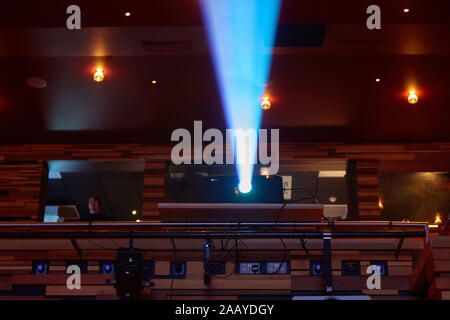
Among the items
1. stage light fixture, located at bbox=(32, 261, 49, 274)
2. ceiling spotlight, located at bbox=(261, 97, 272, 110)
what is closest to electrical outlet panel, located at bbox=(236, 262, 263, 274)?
stage light fixture, located at bbox=(32, 261, 49, 274)

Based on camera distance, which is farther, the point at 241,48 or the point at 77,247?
the point at 241,48

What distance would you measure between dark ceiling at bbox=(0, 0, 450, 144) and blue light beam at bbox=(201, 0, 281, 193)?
0.33 ft

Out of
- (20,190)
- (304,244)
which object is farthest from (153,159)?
(304,244)

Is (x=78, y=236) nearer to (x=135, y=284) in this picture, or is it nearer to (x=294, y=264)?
(x=135, y=284)

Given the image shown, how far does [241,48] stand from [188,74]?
2.52 ft

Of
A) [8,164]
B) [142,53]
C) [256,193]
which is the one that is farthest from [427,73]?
[8,164]

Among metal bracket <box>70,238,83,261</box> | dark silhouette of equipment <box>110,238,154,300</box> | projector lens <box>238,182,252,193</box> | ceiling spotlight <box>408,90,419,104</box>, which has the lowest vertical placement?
dark silhouette of equipment <box>110,238,154,300</box>

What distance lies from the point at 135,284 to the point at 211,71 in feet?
10.3

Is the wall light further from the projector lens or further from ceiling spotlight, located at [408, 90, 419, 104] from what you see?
the projector lens

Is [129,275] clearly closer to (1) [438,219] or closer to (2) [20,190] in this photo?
(2) [20,190]

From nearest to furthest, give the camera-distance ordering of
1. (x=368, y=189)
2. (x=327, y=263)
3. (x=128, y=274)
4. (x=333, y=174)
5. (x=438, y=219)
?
1. (x=128, y=274)
2. (x=327, y=263)
3. (x=368, y=189)
4. (x=333, y=174)
5. (x=438, y=219)

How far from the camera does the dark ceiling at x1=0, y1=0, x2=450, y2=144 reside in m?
4.84

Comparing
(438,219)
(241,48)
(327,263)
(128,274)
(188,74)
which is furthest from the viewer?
(438,219)

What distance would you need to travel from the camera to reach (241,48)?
17.4 feet
